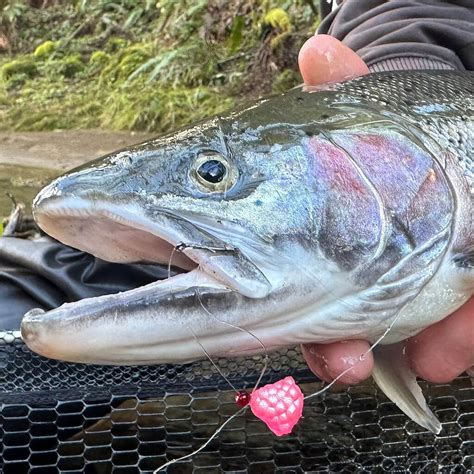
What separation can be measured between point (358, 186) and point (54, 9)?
16.5 meters

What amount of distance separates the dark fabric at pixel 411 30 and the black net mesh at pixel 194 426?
4.08 feet

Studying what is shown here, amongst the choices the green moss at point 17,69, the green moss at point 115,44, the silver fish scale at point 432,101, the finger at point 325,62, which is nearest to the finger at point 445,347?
the silver fish scale at point 432,101

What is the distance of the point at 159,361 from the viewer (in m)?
1.76

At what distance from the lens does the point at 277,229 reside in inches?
70.0

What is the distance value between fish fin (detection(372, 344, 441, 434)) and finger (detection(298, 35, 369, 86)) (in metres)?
0.82

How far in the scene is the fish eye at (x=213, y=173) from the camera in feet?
5.88

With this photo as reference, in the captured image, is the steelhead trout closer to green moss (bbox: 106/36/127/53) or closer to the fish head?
the fish head

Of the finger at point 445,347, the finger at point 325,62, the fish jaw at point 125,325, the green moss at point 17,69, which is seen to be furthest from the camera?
the green moss at point 17,69

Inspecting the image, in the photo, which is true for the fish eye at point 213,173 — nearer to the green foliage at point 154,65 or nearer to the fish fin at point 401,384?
the fish fin at point 401,384

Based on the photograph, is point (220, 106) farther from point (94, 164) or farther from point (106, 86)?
point (94, 164)

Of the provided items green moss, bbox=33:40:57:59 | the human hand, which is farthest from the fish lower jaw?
green moss, bbox=33:40:57:59

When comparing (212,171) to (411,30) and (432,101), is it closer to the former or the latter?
(432,101)

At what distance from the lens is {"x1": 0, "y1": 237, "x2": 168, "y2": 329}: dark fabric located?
9.45 feet

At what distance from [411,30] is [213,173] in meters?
1.75
